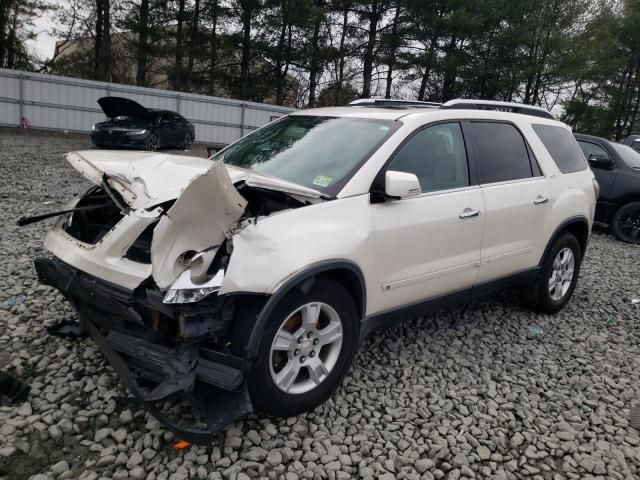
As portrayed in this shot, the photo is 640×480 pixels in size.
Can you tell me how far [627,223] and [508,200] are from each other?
6.94 meters

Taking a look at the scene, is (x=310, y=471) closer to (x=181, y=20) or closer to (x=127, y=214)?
(x=127, y=214)

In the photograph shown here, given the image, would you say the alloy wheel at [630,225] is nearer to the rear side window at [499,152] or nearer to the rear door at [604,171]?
the rear door at [604,171]

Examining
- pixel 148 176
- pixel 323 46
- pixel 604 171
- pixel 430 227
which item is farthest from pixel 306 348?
pixel 323 46

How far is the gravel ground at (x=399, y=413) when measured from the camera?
2.68m

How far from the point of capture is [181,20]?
76.9 ft

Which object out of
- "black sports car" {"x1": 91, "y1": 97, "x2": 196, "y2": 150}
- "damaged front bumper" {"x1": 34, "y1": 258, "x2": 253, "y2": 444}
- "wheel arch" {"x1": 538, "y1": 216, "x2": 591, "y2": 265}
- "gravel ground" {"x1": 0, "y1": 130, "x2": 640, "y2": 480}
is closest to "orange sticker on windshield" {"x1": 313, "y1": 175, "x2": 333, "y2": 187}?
"damaged front bumper" {"x1": 34, "y1": 258, "x2": 253, "y2": 444}

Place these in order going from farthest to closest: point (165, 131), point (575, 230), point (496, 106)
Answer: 1. point (165, 131)
2. point (575, 230)
3. point (496, 106)

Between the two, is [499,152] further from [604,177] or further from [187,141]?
[187,141]

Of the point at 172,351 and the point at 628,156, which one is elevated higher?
the point at 628,156

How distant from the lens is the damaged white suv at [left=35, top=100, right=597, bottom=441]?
261 cm

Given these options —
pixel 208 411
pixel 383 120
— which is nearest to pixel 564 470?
pixel 208 411

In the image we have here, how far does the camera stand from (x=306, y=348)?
2.96 meters

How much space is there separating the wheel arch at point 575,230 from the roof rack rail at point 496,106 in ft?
3.47

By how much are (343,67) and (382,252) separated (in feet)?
78.6
